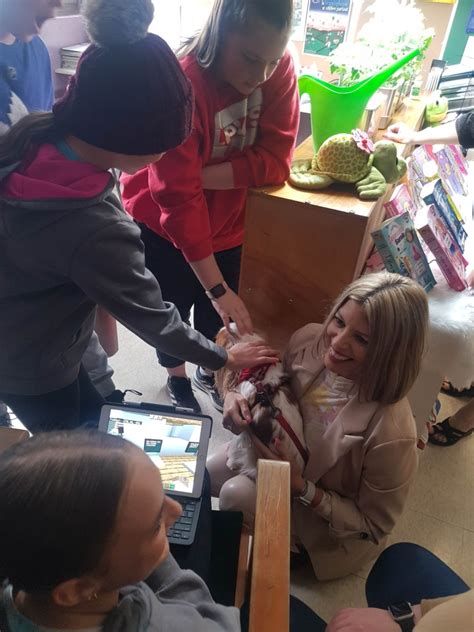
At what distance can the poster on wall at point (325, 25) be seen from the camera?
93.8 inches

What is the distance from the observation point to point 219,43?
914mm

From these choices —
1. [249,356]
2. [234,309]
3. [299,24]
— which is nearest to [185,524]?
[249,356]

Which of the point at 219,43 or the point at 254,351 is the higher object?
the point at 219,43

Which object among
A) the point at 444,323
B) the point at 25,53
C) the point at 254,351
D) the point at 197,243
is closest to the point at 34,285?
the point at 197,243

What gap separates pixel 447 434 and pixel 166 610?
58.9 inches

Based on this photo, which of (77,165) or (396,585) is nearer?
(77,165)

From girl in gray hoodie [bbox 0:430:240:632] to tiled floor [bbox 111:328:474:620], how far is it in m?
0.93

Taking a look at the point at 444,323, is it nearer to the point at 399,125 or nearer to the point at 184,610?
the point at 399,125

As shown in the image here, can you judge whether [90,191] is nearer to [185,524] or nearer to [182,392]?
[185,524]

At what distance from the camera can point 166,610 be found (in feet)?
1.93

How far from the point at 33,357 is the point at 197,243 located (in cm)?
46

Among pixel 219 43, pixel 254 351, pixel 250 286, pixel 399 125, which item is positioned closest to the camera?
pixel 219 43

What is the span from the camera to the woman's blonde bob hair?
0.92 metres

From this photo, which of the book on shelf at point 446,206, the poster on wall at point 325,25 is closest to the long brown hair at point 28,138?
the book on shelf at point 446,206
